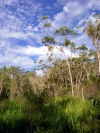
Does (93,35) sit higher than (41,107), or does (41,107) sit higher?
(93,35)

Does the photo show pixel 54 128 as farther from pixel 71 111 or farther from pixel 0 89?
pixel 0 89

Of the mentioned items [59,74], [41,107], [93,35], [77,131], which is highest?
[93,35]

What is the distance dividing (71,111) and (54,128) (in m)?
1.04

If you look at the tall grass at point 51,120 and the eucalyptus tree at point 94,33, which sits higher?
the eucalyptus tree at point 94,33

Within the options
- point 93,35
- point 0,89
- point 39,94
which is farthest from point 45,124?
point 0,89

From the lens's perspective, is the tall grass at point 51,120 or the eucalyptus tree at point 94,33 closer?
the tall grass at point 51,120

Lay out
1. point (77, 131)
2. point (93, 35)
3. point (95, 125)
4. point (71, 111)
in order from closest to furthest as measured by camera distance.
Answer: point (77, 131), point (95, 125), point (71, 111), point (93, 35)

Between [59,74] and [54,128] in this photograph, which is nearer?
[54,128]

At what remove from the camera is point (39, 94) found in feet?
21.7

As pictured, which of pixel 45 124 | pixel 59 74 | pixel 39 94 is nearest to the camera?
pixel 45 124

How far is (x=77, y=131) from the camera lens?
4242mm

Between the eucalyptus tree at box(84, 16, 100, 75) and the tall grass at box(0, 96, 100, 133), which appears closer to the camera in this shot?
the tall grass at box(0, 96, 100, 133)

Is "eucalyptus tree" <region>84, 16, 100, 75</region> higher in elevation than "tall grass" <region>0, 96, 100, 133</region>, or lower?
higher

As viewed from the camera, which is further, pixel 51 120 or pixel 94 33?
pixel 94 33
